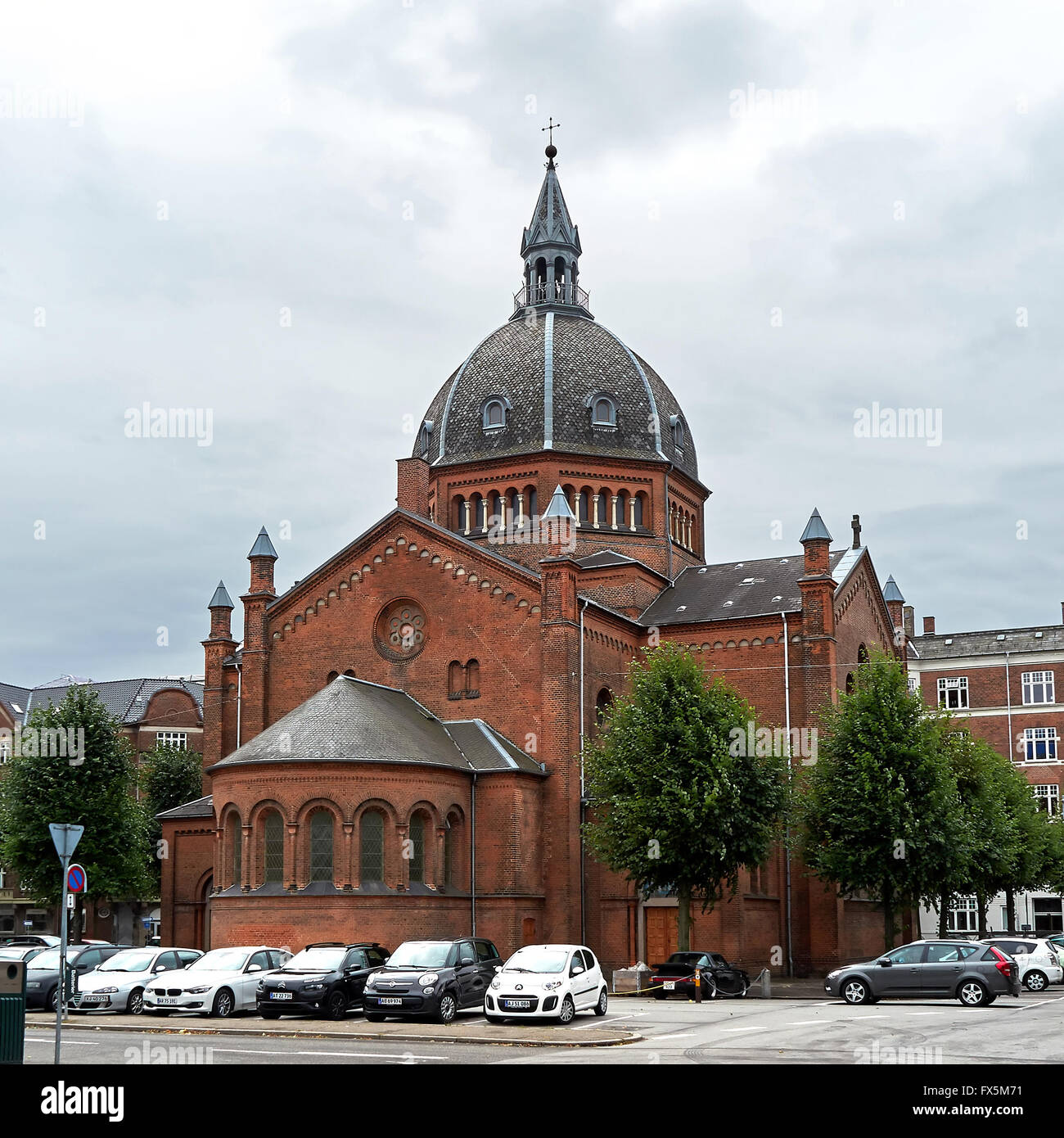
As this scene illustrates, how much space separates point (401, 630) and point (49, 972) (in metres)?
19.4

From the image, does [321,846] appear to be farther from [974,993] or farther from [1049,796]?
[1049,796]

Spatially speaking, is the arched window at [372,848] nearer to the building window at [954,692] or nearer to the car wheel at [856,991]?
the car wheel at [856,991]

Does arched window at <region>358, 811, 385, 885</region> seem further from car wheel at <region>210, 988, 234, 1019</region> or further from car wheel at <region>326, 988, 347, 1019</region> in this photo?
car wheel at <region>326, 988, 347, 1019</region>

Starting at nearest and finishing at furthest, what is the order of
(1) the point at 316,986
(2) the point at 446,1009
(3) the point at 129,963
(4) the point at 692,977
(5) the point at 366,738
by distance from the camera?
(2) the point at 446,1009
(1) the point at 316,986
(3) the point at 129,963
(4) the point at 692,977
(5) the point at 366,738

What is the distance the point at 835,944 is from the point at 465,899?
12905 millimetres

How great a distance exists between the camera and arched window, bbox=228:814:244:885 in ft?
137

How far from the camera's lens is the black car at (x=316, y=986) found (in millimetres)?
29078

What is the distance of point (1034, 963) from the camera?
1566 inches

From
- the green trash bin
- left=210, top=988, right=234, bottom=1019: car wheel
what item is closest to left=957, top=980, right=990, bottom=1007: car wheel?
left=210, top=988, right=234, bottom=1019: car wheel

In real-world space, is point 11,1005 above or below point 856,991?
above

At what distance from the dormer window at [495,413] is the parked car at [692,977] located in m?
26.3

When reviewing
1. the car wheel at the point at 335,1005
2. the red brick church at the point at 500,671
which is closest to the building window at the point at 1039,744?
the red brick church at the point at 500,671

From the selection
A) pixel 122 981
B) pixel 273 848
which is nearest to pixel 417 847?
pixel 273 848
